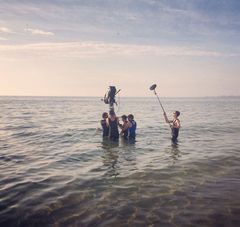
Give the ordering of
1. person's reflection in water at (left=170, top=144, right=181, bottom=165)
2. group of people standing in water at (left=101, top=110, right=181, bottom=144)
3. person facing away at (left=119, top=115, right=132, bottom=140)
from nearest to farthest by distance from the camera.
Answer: person's reflection in water at (left=170, top=144, right=181, bottom=165) < group of people standing in water at (left=101, top=110, right=181, bottom=144) < person facing away at (left=119, top=115, right=132, bottom=140)

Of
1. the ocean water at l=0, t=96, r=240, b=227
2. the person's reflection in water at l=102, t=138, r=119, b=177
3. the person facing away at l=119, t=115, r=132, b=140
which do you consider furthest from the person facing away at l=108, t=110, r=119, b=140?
the ocean water at l=0, t=96, r=240, b=227

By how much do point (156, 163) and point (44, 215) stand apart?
21.8 ft

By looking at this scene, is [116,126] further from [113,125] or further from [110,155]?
[110,155]

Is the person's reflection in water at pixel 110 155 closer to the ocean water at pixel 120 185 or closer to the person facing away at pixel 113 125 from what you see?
the ocean water at pixel 120 185

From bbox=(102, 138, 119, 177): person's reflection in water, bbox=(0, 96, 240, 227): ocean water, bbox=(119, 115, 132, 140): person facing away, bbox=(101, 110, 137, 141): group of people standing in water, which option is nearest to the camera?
bbox=(0, 96, 240, 227): ocean water

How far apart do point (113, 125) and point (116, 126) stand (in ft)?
0.79

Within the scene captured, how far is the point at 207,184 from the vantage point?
32.3ft

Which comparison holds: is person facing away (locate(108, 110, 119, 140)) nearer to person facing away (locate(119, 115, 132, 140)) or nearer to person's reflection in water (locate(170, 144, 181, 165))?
person facing away (locate(119, 115, 132, 140))

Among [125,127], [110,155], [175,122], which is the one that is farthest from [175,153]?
[125,127]

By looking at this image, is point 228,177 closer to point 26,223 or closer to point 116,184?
point 116,184

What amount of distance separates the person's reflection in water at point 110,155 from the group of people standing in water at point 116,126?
50cm

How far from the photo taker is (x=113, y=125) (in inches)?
687

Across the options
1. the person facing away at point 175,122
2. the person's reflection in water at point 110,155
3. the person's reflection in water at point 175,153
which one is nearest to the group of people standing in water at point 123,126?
the person facing away at point 175,122

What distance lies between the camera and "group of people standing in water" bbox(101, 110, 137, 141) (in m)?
17.3
